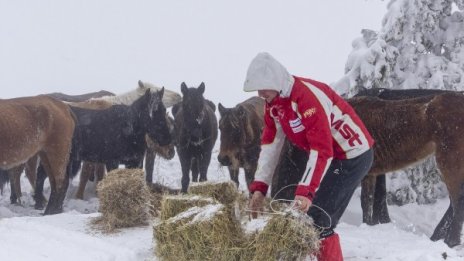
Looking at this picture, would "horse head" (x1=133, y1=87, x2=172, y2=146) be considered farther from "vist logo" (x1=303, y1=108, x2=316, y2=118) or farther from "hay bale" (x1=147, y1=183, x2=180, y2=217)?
"vist logo" (x1=303, y1=108, x2=316, y2=118)

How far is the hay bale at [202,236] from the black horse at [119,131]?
18.0ft

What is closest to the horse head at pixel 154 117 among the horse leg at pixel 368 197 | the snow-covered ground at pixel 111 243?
the snow-covered ground at pixel 111 243

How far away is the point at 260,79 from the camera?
169 inches

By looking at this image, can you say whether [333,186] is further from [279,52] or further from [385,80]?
[279,52]

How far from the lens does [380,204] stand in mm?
8609

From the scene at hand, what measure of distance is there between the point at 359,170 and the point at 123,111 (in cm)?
634

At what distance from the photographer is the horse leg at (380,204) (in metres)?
8.50

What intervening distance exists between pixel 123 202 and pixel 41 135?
296 cm

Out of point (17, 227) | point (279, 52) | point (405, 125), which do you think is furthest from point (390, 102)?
point (279, 52)

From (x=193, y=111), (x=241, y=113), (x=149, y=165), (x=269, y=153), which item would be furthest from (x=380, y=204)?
(x=149, y=165)

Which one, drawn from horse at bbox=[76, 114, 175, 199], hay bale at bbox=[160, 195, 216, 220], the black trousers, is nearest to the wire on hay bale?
hay bale at bbox=[160, 195, 216, 220]

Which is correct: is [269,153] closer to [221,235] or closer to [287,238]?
[221,235]

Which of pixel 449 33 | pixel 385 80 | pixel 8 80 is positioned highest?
pixel 449 33

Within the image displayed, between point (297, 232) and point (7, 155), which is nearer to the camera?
point (297, 232)
